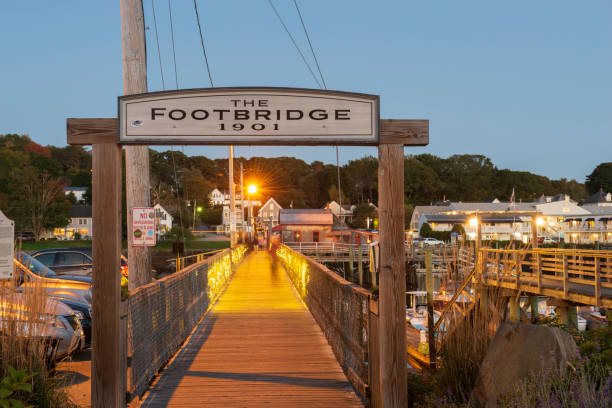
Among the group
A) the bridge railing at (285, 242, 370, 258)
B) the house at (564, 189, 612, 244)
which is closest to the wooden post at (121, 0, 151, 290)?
the bridge railing at (285, 242, 370, 258)

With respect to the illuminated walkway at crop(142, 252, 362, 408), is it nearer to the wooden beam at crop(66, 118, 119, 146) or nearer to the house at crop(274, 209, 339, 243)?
the wooden beam at crop(66, 118, 119, 146)

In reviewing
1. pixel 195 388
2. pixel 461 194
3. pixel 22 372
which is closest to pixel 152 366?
pixel 195 388

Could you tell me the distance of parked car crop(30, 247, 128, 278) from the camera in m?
17.4

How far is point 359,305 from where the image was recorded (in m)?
7.26

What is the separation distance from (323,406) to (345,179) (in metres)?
139

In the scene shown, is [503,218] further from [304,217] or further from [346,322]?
[346,322]

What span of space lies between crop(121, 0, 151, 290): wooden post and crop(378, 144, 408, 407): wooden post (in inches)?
200

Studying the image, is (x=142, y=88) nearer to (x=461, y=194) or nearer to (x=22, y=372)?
(x=22, y=372)

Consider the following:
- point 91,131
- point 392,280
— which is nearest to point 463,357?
point 392,280

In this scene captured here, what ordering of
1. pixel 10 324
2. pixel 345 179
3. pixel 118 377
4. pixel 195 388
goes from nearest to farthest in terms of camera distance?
pixel 10 324 → pixel 118 377 → pixel 195 388 → pixel 345 179

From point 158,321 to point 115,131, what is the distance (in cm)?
320

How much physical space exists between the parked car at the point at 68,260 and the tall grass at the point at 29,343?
Result: 39.7ft

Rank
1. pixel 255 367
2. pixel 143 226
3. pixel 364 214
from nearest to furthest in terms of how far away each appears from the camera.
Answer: pixel 255 367 < pixel 143 226 < pixel 364 214

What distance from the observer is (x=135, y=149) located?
9742mm
